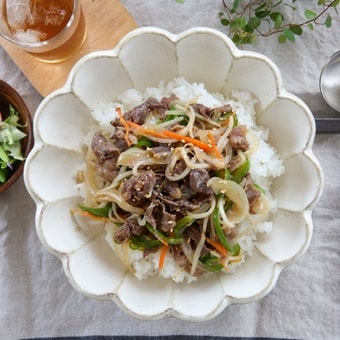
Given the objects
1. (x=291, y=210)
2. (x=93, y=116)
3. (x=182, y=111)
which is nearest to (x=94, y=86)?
(x=93, y=116)

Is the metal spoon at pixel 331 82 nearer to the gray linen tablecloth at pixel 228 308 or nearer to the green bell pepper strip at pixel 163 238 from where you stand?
the gray linen tablecloth at pixel 228 308

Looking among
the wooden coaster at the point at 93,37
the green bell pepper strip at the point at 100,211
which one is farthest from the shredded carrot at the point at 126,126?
the wooden coaster at the point at 93,37

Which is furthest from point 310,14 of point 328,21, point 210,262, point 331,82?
point 210,262

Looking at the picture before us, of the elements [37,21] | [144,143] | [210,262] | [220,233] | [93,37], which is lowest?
[210,262]

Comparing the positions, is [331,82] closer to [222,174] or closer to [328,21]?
[328,21]

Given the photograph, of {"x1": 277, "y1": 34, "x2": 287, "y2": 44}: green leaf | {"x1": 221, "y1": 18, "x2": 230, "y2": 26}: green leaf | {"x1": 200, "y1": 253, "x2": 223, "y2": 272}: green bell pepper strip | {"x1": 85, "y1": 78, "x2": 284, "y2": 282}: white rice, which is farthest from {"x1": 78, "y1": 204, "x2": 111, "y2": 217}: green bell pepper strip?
{"x1": 277, "y1": 34, "x2": 287, "y2": 44}: green leaf
